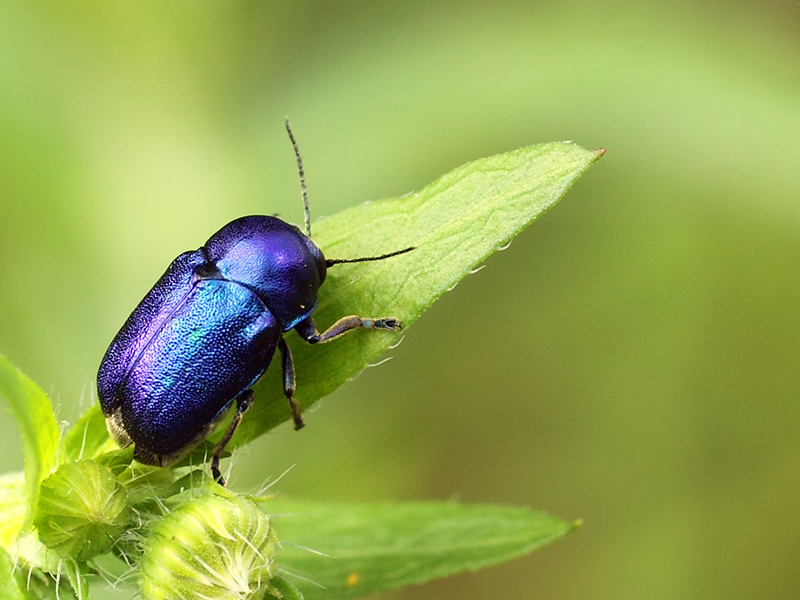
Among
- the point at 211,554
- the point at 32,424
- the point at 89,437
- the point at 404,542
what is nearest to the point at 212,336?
the point at 89,437

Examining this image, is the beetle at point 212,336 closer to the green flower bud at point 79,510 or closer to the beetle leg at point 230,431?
the beetle leg at point 230,431

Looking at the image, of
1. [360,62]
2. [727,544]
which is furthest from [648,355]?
[360,62]

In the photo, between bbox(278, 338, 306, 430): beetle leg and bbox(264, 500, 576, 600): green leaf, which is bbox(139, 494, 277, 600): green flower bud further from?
bbox(264, 500, 576, 600): green leaf

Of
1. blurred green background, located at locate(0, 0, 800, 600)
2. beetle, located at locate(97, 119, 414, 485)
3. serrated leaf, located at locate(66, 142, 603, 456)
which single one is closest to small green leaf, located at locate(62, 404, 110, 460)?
serrated leaf, located at locate(66, 142, 603, 456)

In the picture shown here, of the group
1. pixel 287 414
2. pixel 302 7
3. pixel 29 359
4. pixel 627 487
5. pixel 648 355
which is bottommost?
pixel 627 487

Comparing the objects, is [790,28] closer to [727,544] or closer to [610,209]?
[610,209]

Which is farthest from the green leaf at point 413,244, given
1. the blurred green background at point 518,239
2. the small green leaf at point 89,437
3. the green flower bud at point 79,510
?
the blurred green background at point 518,239
